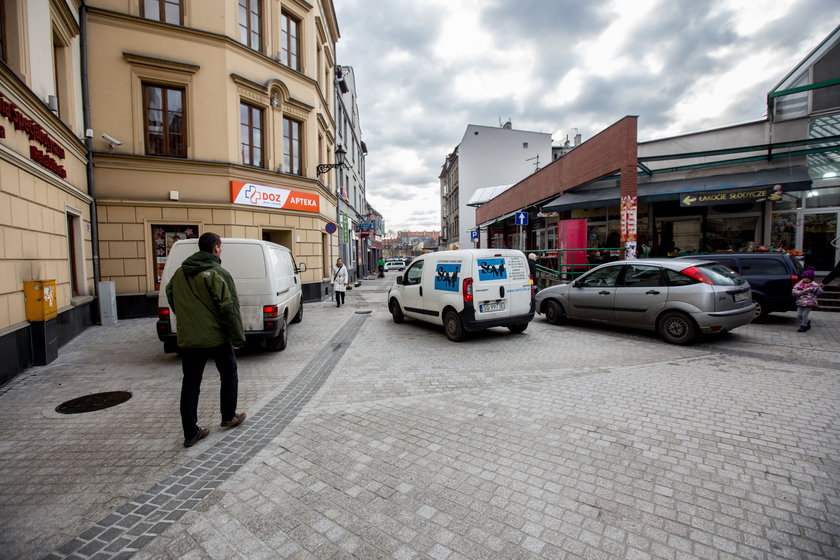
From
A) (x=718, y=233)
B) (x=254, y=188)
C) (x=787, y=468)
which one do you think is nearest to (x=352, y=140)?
(x=254, y=188)

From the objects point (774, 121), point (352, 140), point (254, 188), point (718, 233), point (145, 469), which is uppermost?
point (352, 140)

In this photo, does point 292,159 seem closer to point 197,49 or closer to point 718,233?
point 197,49

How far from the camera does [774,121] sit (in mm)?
13969

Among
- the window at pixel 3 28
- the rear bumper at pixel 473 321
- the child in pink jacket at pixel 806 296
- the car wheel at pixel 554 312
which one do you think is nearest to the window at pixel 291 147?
the window at pixel 3 28

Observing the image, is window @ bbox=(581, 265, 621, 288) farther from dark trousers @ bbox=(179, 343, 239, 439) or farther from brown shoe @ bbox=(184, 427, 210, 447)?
brown shoe @ bbox=(184, 427, 210, 447)

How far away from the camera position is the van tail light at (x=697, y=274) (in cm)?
708

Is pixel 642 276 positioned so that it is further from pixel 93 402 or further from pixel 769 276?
pixel 93 402

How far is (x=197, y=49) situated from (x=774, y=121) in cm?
1926

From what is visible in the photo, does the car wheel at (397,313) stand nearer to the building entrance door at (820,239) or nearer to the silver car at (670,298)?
the silver car at (670,298)

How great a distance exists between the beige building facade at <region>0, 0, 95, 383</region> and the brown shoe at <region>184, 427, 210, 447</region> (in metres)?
3.87

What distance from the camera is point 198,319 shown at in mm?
3676

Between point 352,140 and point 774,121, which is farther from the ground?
point 352,140

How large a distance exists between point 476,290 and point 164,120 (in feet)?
35.5

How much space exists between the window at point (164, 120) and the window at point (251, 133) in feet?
5.67
